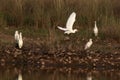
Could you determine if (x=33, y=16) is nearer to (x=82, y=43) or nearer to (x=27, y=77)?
(x=82, y=43)

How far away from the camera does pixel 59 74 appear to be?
17.9 metres

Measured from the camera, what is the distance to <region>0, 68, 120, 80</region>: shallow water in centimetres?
1739

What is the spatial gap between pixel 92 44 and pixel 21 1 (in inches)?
134

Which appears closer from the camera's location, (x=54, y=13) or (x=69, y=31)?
(x=69, y=31)

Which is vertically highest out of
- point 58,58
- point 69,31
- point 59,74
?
point 69,31

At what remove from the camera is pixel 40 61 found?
19.2 metres

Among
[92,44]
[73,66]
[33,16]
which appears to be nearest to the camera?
[73,66]

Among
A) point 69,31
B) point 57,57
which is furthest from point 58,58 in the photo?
point 69,31

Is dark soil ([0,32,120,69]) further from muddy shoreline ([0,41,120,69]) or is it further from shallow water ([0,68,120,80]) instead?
shallow water ([0,68,120,80])

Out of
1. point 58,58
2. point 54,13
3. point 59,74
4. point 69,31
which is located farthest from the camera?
point 54,13

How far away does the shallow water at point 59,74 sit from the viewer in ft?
57.1

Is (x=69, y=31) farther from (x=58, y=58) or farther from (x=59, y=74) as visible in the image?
(x=59, y=74)

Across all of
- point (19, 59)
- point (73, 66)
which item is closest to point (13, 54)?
point (19, 59)

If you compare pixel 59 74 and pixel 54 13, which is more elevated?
pixel 54 13
